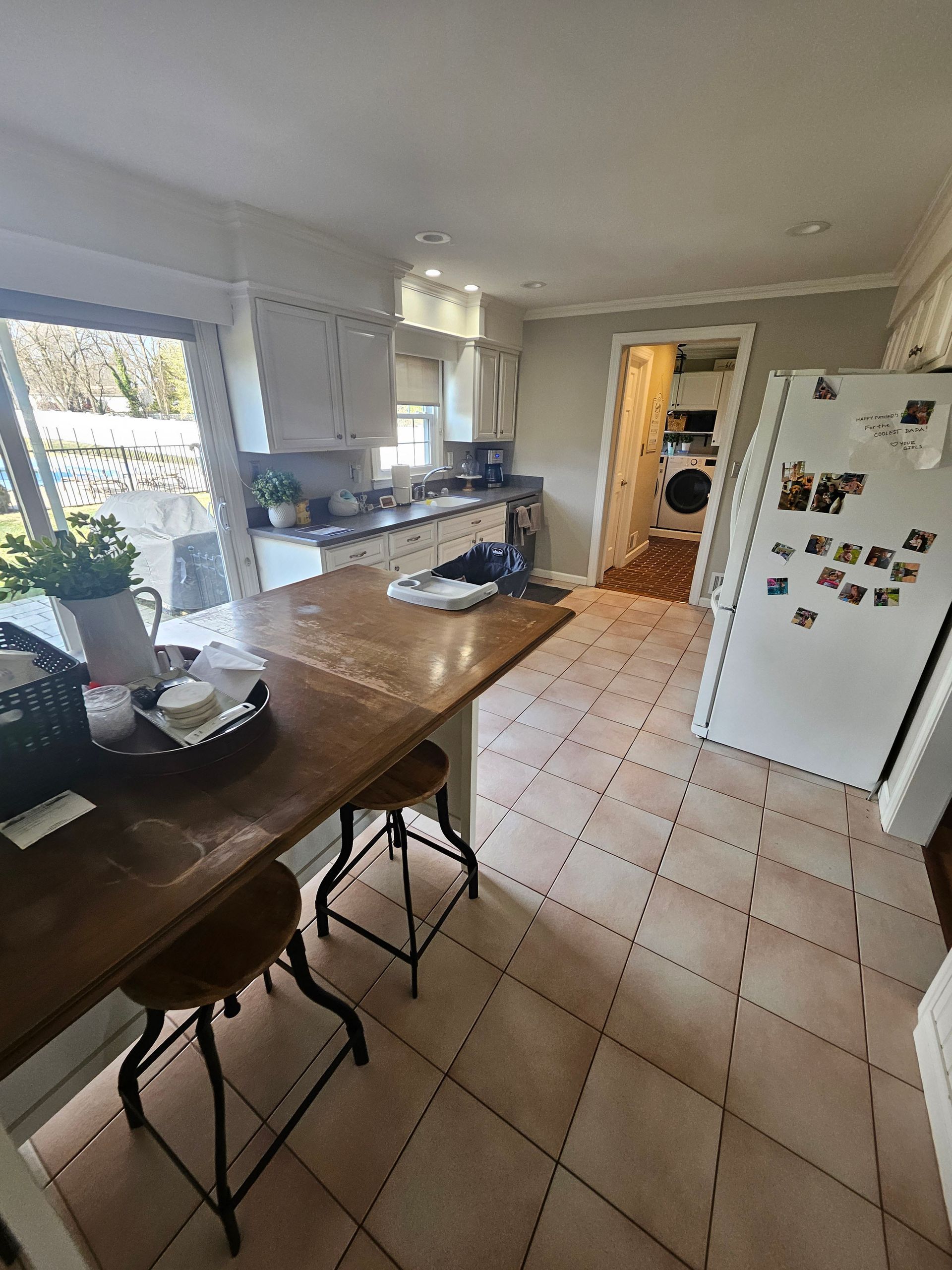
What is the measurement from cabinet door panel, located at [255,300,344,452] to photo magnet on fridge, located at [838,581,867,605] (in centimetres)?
274

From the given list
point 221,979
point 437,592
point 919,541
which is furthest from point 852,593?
point 221,979

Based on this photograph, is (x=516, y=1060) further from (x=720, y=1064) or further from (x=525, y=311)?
(x=525, y=311)

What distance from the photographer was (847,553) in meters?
1.97

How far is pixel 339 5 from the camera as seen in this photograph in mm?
1177

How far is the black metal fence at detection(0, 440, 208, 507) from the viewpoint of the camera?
2.08 m

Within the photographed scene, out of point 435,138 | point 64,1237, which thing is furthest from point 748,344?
point 64,1237

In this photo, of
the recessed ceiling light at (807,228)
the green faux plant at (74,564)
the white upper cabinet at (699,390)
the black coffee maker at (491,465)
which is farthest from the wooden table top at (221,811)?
the white upper cabinet at (699,390)

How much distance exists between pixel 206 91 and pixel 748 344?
140 inches

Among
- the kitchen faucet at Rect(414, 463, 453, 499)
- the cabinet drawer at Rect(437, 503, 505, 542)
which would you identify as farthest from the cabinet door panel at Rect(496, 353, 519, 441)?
the cabinet drawer at Rect(437, 503, 505, 542)

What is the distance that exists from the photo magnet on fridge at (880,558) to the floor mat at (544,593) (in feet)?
8.42

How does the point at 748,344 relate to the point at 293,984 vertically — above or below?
above

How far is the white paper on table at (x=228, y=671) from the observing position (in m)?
0.97

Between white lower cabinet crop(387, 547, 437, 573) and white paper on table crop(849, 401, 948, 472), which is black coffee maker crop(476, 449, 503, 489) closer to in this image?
white lower cabinet crop(387, 547, 437, 573)

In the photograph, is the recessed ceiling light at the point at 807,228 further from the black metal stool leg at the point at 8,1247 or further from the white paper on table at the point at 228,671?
the black metal stool leg at the point at 8,1247
